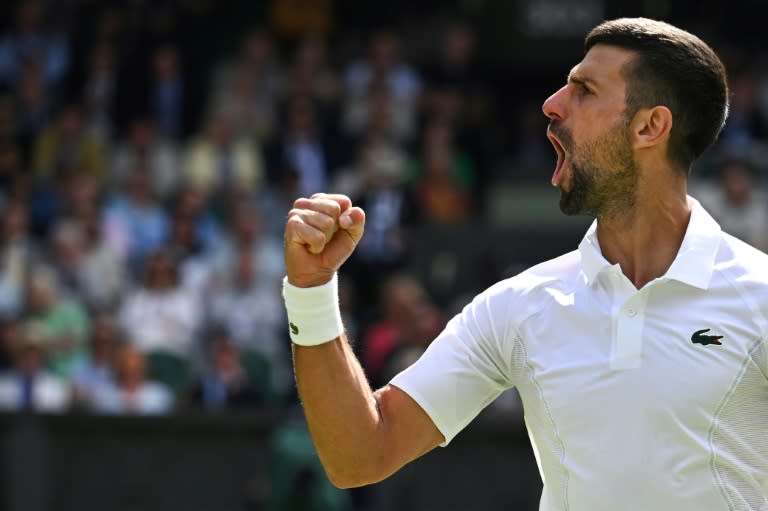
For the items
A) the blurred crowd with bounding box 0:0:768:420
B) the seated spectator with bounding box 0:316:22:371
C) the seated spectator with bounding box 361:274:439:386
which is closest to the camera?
the seated spectator with bounding box 361:274:439:386

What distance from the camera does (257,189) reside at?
12039mm

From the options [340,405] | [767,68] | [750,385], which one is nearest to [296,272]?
[340,405]

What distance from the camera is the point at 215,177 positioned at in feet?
40.5

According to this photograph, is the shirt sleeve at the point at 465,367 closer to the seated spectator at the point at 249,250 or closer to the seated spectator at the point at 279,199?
the seated spectator at the point at 249,250

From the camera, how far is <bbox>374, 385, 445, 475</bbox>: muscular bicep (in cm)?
301

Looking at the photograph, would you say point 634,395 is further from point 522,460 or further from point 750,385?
point 522,460

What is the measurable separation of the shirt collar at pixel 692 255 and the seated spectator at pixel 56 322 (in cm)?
767

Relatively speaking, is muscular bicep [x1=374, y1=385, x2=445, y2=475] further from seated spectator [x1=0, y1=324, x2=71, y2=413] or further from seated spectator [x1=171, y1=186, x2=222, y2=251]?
seated spectator [x1=171, y1=186, x2=222, y2=251]

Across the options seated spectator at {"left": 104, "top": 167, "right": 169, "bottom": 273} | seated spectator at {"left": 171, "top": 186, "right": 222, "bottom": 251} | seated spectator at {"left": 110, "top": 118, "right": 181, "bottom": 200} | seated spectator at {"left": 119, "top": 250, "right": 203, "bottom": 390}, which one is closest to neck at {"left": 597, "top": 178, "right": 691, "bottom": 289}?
seated spectator at {"left": 119, "top": 250, "right": 203, "bottom": 390}

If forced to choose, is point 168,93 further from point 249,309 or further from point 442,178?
point 249,309

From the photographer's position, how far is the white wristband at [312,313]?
2947mm

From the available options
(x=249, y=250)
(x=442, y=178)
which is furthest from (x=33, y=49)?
(x=442, y=178)

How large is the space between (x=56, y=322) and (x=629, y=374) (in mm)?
8223

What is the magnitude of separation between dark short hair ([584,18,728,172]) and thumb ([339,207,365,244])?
0.64m
